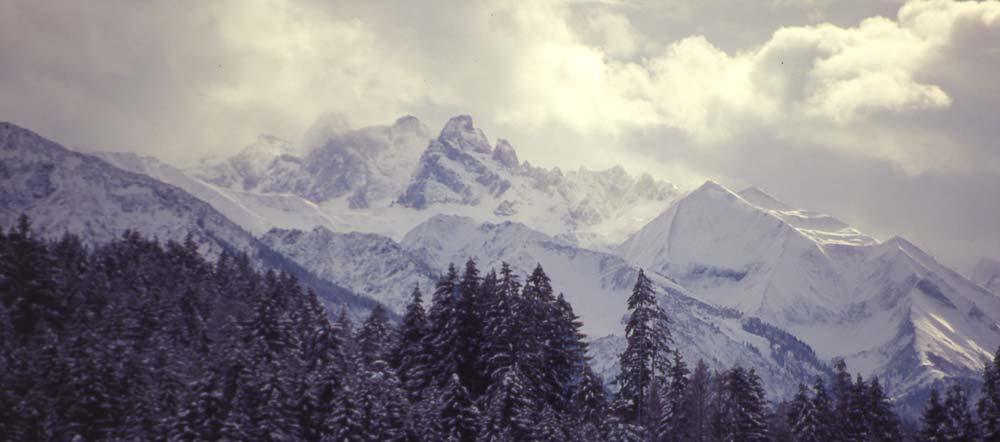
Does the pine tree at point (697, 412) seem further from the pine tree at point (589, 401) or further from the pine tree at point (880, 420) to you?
the pine tree at point (880, 420)

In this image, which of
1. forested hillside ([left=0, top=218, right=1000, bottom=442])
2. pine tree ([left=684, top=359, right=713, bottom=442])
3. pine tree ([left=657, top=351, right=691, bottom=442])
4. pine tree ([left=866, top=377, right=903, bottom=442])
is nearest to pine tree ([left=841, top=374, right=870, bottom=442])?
forested hillside ([left=0, top=218, right=1000, bottom=442])

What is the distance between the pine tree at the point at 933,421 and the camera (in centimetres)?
7936

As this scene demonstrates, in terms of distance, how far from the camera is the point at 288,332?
87062 mm

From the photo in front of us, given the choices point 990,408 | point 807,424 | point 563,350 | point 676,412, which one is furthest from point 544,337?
point 990,408

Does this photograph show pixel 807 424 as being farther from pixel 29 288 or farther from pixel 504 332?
pixel 29 288

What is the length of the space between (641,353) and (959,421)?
1174 inches

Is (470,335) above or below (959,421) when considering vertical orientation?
below

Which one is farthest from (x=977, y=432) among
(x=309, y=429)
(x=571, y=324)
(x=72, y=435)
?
(x=72, y=435)

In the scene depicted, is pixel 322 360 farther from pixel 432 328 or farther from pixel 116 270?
pixel 116 270

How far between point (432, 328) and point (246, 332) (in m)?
19.3

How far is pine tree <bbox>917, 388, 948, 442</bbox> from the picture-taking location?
260 ft

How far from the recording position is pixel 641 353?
7256 cm

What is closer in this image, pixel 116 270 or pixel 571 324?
pixel 571 324

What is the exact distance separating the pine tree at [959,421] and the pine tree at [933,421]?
538mm
